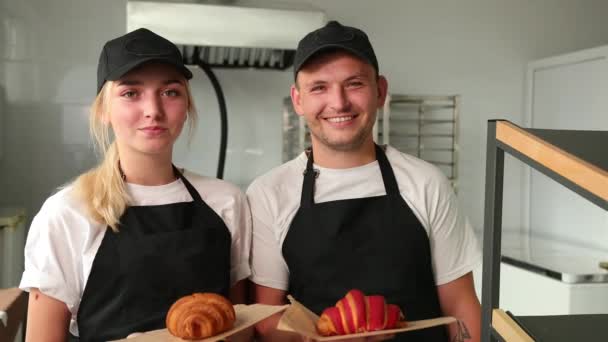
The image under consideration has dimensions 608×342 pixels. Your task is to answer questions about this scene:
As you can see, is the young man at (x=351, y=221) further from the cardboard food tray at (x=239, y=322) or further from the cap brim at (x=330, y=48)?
the cardboard food tray at (x=239, y=322)

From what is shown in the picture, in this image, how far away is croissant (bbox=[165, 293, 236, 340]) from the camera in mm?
1095

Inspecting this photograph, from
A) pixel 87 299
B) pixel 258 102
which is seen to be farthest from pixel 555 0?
pixel 87 299

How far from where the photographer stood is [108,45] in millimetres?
1364

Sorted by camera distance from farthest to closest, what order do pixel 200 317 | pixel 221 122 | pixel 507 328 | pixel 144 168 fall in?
pixel 221 122 < pixel 144 168 < pixel 200 317 < pixel 507 328

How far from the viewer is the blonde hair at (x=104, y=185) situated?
4.27ft

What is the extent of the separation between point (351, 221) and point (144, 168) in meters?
0.51

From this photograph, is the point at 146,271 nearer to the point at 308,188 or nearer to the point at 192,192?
the point at 192,192

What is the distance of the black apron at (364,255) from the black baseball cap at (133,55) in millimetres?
478

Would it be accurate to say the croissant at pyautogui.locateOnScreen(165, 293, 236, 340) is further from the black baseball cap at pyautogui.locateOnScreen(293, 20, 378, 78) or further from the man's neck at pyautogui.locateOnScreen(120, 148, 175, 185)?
the black baseball cap at pyautogui.locateOnScreen(293, 20, 378, 78)

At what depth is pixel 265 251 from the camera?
1500mm

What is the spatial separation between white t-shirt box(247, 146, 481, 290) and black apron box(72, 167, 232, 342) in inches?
6.0

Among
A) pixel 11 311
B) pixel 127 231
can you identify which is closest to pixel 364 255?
pixel 127 231

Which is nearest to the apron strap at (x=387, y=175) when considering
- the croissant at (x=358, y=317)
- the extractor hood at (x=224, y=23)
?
the croissant at (x=358, y=317)

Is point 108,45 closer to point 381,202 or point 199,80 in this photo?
point 381,202
